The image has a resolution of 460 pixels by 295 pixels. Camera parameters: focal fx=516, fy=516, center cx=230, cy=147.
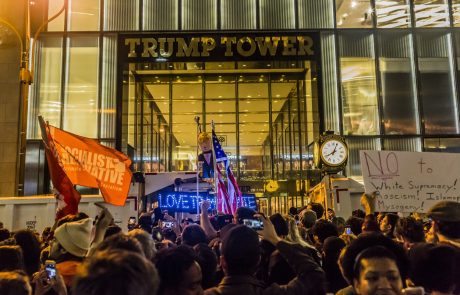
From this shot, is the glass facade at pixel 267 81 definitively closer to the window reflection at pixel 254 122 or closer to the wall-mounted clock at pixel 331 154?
the window reflection at pixel 254 122

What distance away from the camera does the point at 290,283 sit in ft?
11.2

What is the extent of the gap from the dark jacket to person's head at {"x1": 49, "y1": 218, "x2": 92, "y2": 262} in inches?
62.2

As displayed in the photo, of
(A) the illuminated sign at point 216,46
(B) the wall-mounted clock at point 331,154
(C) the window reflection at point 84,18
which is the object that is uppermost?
(C) the window reflection at point 84,18

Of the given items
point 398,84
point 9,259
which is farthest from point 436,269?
point 398,84

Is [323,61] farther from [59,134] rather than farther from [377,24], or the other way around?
[59,134]

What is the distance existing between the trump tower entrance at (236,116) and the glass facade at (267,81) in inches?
2.0

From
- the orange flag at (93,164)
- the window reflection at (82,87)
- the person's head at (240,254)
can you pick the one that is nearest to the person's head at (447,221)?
the person's head at (240,254)

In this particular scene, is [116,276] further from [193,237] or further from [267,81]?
[267,81]

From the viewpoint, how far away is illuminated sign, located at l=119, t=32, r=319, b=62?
20.2m

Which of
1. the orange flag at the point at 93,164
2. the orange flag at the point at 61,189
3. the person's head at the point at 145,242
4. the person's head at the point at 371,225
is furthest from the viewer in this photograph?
the orange flag at the point at 93,164

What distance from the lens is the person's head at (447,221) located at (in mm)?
4082

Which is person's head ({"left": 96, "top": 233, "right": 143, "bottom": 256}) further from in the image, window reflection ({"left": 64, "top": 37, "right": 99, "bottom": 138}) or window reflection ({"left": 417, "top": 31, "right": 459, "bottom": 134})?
window reflection ({"left": 417, "top": 31, "right": 459, "bottom": 134})

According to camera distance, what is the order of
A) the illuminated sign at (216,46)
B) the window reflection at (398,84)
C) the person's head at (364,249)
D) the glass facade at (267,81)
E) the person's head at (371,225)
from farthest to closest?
1. the window reflection at (398,84)
2. the glass facade at (267,81)
3. the illuminated sign at (216,46)
4. the person's head at (371,225)
5. the person's head at (364,249)

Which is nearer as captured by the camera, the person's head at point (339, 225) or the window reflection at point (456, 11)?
the person's head at point (339, 225)
